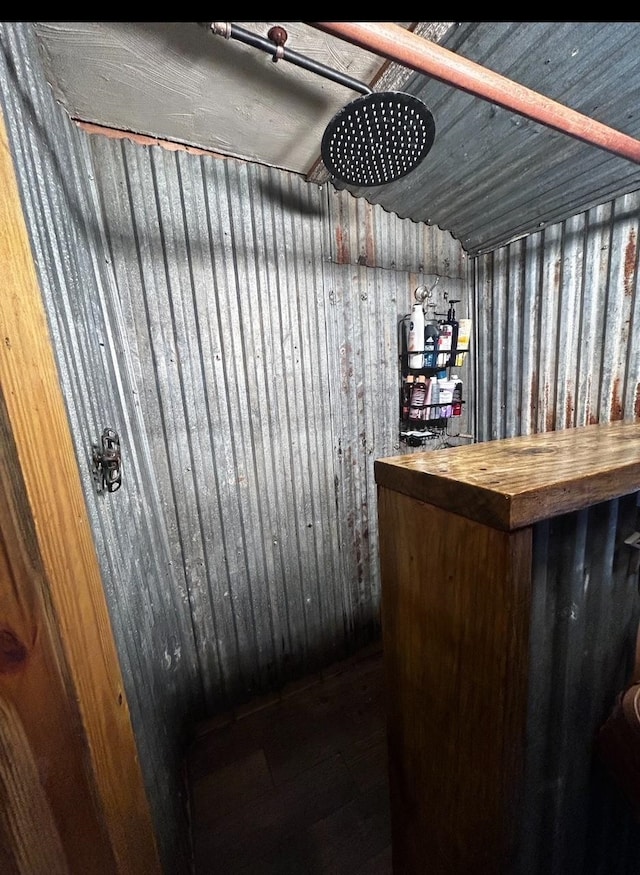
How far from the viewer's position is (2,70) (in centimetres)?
83

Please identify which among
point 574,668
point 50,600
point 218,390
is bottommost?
point 574,668

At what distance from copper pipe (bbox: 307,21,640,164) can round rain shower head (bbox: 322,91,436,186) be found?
11 cm

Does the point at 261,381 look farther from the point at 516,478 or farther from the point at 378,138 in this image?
the point at 516,478

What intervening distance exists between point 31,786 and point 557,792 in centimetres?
121

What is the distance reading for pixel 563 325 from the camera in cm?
210

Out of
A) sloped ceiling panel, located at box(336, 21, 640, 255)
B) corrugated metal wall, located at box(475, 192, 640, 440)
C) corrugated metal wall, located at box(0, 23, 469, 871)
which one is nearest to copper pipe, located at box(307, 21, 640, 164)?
sloped ceiling panel, located at box(336, 21, 640, 255)

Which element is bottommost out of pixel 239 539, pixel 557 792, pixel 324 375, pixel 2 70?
pixel 557 792

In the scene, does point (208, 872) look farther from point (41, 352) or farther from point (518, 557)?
point (41, 352)

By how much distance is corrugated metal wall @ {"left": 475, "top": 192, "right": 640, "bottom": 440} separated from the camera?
6.07 feet

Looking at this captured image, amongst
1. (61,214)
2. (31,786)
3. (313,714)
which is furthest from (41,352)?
(313,714)

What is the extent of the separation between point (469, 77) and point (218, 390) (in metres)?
1.65

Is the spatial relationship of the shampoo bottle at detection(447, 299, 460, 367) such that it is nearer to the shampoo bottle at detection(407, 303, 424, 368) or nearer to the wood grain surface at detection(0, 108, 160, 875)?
the shampoo bottle at detection(407, 303, 424, 368)

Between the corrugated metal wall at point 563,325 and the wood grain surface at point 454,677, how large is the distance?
2050mm

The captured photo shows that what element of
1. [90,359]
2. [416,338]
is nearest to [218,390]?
[90,359]
